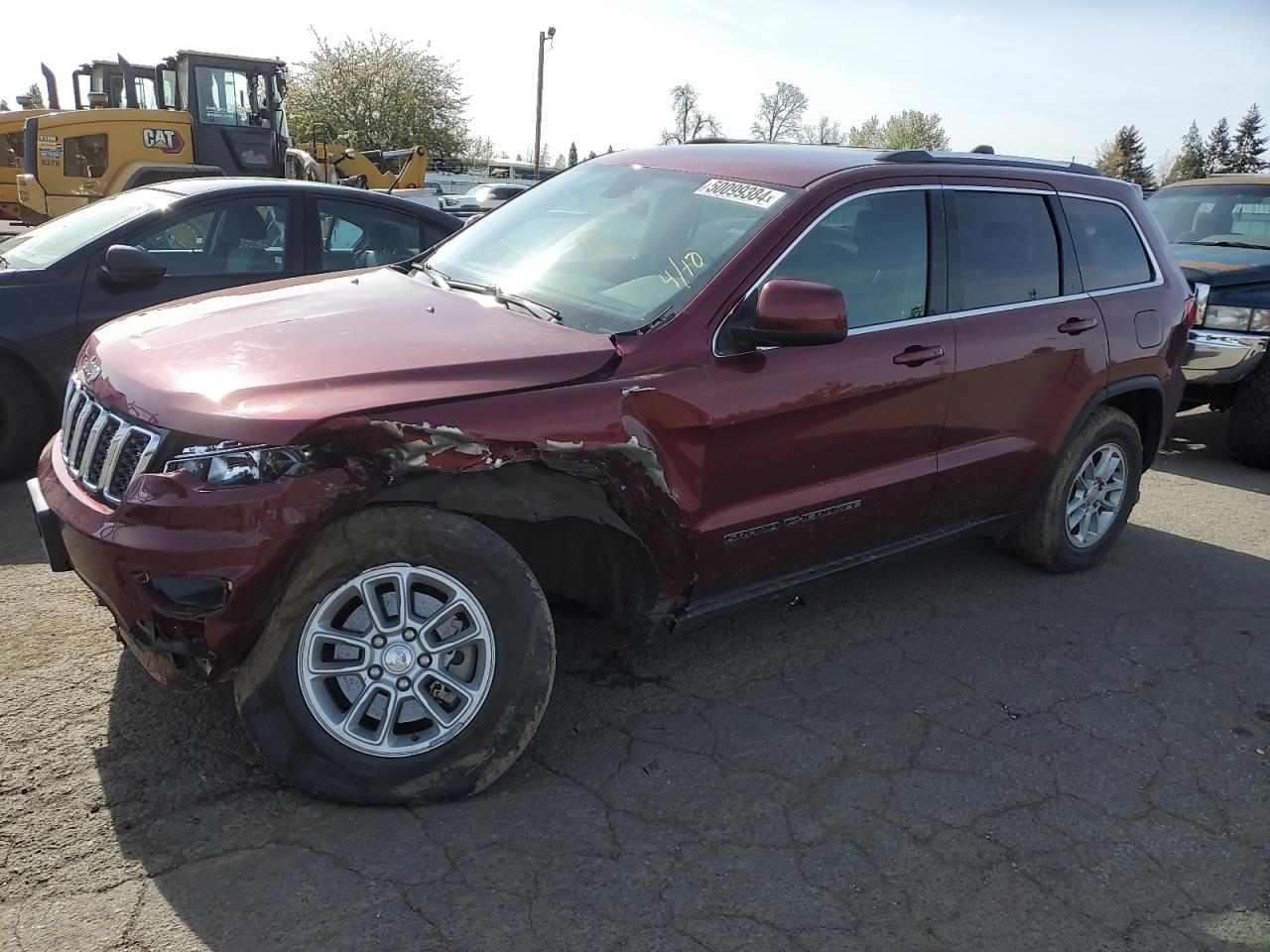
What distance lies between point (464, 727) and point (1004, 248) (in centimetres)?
295

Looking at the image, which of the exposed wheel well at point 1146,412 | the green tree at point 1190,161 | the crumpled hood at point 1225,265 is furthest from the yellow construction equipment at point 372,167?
the green tree at point 1190,161

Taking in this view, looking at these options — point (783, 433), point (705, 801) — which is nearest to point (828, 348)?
point (783, 433)

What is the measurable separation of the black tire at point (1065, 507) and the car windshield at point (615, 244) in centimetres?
210

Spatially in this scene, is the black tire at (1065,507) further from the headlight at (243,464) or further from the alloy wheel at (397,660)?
the headlight at (243,464)

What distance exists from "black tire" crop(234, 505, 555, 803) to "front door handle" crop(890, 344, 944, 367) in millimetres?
1664

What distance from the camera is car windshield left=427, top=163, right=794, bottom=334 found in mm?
3289

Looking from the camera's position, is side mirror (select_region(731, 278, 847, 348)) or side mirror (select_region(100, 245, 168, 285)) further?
side mirror (select_region(100, 245, 168, 285))

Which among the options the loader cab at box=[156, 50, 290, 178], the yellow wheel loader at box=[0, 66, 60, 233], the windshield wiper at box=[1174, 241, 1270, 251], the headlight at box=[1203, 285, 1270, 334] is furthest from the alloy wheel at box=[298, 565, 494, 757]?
the yellow wheel loader at box=[0, 66, 60, 233]

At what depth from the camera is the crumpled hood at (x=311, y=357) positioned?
2.56 m

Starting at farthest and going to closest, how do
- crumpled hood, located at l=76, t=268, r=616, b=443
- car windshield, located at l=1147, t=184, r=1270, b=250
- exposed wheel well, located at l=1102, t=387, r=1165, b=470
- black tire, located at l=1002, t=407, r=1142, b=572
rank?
car windshield, located at l=1147, t=184, r=1270, b=250
exposed wheel well, located at l=1102, t=387, r=1165, b=470
black tire, located at l=1002, t=407, r=1142, b=572
crumpled hood, located at l=76, t=268, r=616, b=443

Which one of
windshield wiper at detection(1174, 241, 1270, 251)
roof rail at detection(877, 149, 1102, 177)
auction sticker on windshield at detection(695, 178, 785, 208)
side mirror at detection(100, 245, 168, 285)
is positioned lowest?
side mirror at detection(100, 245, 168, 285)

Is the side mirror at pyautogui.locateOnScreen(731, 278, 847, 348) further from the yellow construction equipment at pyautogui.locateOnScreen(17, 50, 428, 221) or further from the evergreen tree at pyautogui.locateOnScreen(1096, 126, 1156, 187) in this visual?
the evergreen tree at pyautogui.locateOnScreen(1096, 126, 1156, 187)

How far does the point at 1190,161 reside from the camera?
64188 millimetres

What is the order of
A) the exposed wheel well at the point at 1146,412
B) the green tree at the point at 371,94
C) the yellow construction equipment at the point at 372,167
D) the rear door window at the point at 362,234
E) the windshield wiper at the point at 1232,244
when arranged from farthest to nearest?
the green tree at the point at 371,94 → the yellow construction equipment at the point at 372,167 → the windshield wiper at the point at 1232,244 → the rear door window at the point at 362,234 → the exposed wheel well at the point at 1146,412
